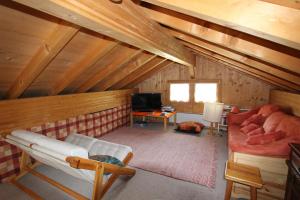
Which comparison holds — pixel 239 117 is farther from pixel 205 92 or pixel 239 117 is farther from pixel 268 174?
pixel 268 174

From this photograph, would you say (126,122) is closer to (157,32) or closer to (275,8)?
(157,32)

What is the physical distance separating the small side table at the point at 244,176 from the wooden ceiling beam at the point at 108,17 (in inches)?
64.7

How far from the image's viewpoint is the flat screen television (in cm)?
491

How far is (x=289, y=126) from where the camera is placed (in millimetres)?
2186

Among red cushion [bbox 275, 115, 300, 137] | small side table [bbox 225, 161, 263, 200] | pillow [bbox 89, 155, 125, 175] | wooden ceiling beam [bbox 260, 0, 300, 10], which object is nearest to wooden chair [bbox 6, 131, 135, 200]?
pillow [bbox 89, 155, 125, 175]

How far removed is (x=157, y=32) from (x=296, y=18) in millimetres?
1326

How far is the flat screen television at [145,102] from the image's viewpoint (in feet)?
16.1

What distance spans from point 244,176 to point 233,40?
1368mm

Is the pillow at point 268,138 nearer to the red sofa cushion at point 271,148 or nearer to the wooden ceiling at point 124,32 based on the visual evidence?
the red sofa cushion at point 271,148

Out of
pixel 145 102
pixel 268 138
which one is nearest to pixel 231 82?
pixel 145 102

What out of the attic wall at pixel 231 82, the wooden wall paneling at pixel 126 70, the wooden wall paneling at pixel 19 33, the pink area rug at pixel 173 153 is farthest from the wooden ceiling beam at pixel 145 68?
the wooden wall paneling at pixel 19 33

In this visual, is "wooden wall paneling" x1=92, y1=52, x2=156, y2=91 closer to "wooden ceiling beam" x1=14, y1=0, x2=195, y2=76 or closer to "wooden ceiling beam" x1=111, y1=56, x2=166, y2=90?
"wooden ceiling beam" x1=111, y1=56, x2=166, y2=90

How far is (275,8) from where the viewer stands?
32.6 inches

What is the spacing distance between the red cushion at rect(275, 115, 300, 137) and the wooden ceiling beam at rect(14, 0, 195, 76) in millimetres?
2043
